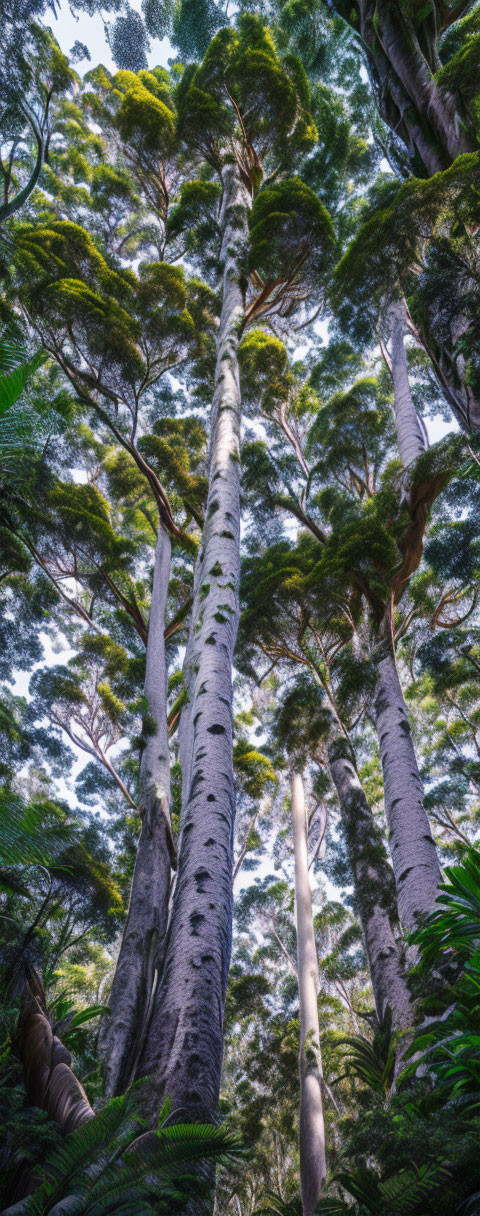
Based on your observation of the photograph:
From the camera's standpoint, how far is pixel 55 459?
10.6 m

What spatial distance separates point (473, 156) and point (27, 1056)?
725 cm

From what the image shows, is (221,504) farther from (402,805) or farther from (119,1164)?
(119,1164)

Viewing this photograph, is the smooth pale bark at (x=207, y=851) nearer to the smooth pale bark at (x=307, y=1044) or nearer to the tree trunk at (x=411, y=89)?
the tree trunk at (x=411, y=89)

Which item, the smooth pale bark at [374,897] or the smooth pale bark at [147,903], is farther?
the smooth pale bark at [374,897]

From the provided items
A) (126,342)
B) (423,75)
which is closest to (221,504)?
(126,342)

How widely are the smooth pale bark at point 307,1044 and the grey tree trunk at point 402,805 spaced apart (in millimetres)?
3188

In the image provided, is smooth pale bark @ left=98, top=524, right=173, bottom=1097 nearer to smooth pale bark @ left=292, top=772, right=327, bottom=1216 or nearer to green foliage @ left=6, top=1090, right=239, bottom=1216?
smooth pale bark @ left=292, top=772, right=327, bottom=1216

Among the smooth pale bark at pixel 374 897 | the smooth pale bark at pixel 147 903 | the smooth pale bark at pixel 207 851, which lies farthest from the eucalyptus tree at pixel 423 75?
the smooth pale bark at pixel 374 897

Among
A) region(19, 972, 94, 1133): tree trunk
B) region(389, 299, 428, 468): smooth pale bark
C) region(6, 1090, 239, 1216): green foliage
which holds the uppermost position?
region(389, 299, 428, 468): smooth pale bark

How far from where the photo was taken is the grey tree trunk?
18.8 feet

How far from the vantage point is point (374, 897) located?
720cm

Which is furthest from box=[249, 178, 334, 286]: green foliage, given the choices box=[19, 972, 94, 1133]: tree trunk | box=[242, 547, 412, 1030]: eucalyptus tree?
box=[19, 972, 94, 1133]: tree trunk

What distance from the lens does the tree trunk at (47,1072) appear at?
7.36 feet

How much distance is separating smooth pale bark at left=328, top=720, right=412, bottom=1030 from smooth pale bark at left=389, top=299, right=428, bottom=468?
424cm
